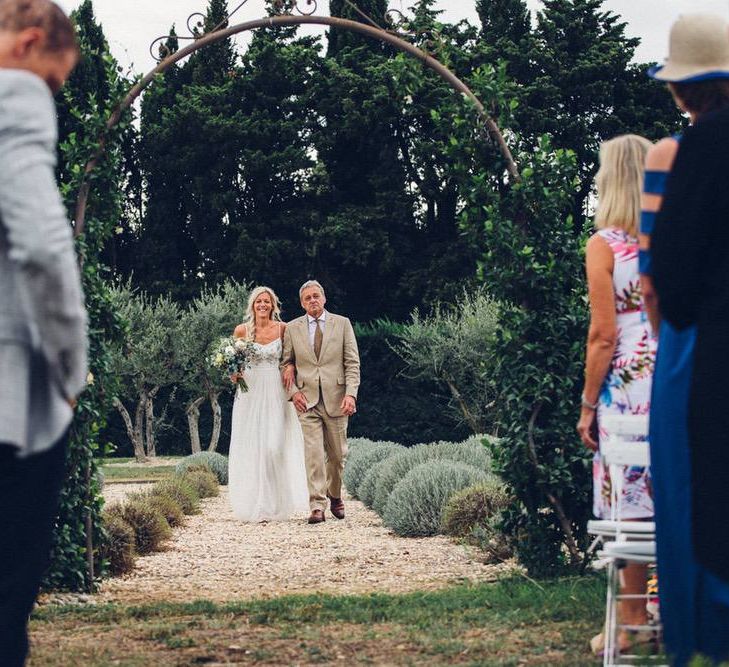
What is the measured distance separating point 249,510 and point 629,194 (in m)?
7.71

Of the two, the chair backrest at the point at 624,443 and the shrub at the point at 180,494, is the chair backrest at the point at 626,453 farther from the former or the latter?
the shrub at the point at 180,494

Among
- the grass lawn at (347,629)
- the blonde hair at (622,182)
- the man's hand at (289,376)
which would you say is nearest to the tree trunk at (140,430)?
the man's hand at (289,376)

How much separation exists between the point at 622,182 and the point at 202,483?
11499mm

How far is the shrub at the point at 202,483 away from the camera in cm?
1487

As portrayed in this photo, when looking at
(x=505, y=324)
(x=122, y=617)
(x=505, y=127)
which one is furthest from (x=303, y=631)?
(x=505, y=127)

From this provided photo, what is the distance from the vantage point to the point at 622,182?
14.5 ft

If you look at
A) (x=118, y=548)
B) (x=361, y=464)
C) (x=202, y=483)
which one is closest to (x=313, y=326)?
(x=118, y=548)

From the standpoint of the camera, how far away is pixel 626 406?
14.5ft

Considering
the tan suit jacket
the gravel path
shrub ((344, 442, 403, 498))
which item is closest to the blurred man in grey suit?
the gravel path

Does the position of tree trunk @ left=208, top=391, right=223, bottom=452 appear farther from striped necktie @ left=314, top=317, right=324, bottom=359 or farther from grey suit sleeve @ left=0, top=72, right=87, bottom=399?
grey suit sleeve @ left=0, top=72, right=87, bottom=399

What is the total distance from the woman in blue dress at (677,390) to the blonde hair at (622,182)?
3.76ft

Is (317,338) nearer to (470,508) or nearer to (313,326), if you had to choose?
(313,326)

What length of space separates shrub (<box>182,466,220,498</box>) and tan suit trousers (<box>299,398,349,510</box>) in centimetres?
408

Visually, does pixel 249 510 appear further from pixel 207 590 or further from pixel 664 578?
pixel 664 578
